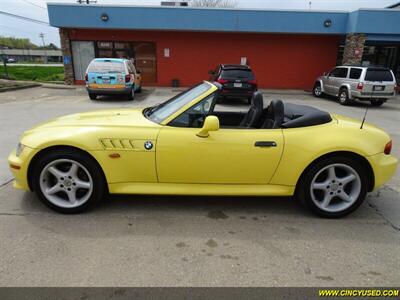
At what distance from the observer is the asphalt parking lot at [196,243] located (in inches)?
97.3

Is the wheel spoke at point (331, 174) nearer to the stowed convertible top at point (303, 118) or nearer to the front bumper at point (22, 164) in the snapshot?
the stowed convertible top at point (303, 118)

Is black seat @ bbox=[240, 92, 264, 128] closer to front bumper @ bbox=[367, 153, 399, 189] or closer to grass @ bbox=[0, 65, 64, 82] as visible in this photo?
front bumper @ bbox=[367, 153, 399, 189]

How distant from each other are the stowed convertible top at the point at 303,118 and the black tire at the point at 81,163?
6.79 feet

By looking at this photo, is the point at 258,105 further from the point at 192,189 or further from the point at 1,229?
the point at 1,229

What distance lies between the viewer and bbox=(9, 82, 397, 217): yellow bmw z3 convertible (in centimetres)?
321

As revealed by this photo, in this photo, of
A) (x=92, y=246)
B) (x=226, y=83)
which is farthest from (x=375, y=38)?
(x=92, y=246)

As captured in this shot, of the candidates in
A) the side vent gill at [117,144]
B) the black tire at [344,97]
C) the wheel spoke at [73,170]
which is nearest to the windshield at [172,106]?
the side vent gill at [117,144]

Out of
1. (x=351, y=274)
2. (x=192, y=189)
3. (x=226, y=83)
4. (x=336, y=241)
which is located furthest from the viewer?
Answer: (x=226, y=83)

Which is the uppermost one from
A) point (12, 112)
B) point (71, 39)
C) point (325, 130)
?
point (71, 39)

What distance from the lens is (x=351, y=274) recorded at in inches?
100

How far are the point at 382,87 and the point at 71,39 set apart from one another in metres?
16.8

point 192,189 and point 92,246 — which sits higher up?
point 192,189

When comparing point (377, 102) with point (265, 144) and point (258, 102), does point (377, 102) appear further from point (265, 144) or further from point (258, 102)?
point (265, 144)

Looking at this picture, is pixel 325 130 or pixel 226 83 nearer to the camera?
pixel 325 130
